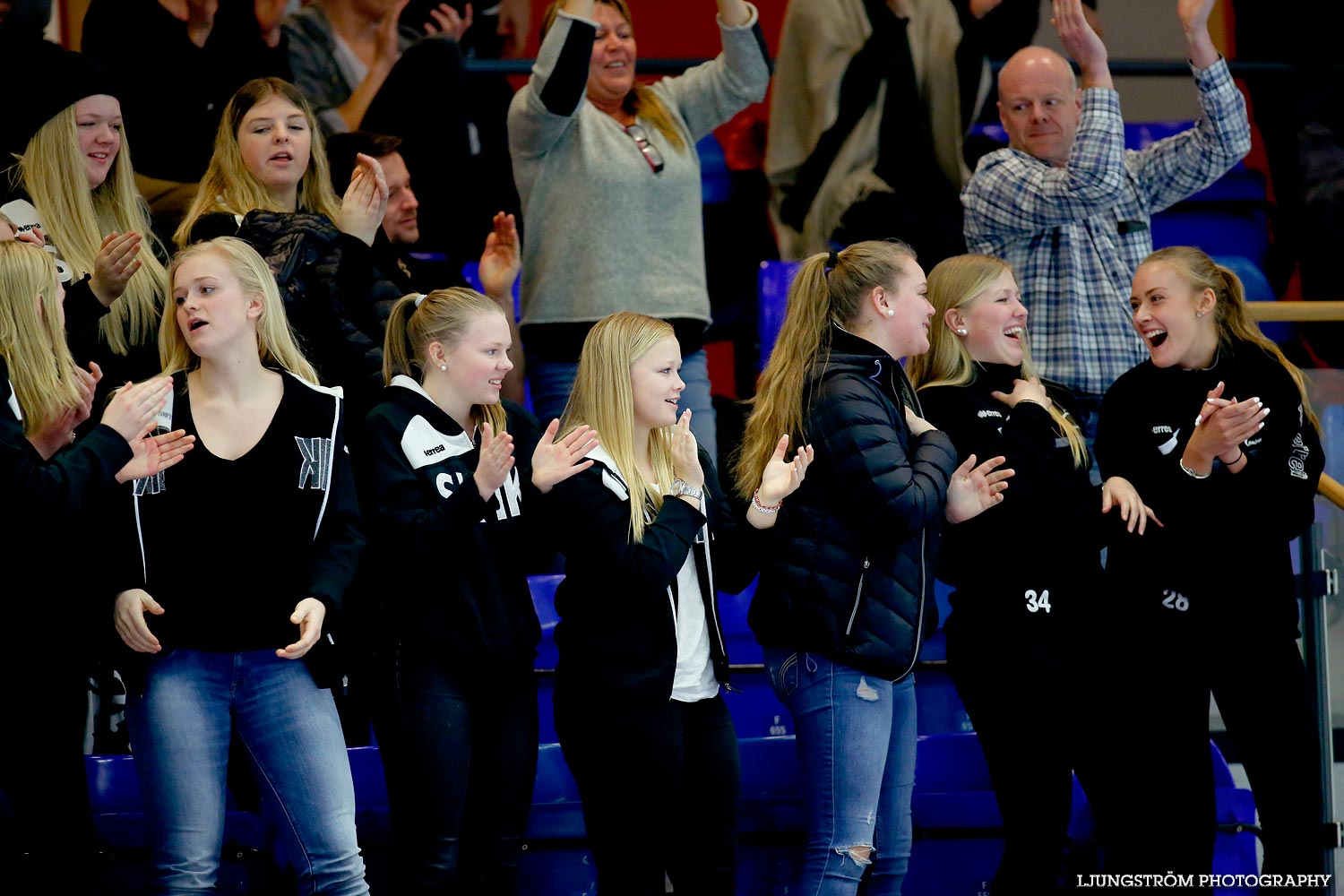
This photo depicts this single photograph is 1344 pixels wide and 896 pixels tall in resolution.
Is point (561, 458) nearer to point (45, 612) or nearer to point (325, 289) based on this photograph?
point (325, 289)

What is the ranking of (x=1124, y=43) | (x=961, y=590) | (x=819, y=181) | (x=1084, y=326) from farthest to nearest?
(x=1124, y=43)
(x=819, y=181)
(x=1084, y=326)
(x=961, y=590)

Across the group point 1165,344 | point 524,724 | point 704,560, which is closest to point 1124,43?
point 1165,344

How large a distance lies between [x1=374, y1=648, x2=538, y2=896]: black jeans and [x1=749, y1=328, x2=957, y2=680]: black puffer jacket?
59 centimetres

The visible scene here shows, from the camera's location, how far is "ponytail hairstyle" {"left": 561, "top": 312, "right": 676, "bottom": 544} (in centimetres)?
332

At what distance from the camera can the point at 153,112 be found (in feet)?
15.8

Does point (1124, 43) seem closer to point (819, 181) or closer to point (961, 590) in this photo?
point (819, 181)

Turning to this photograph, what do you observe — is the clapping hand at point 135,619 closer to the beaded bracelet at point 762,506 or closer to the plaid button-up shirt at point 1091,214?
the beaded bracelet at point 762,506

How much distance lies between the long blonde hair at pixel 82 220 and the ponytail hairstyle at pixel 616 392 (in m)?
1.08

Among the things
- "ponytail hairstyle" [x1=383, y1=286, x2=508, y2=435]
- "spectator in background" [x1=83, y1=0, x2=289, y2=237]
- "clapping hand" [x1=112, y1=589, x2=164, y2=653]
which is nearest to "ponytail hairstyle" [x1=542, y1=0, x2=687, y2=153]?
"spectator in background" [x1=83, y1=0, x2=289, y2=237]

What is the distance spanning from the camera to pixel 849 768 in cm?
323

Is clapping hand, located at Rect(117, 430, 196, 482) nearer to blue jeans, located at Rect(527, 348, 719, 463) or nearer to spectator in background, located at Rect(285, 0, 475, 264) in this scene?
blue jeans, located at Rect(527, 348, 719, 463)

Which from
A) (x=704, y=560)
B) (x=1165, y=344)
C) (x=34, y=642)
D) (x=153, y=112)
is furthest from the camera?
(x=153, y=112)

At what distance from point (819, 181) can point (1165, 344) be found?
1754 mm

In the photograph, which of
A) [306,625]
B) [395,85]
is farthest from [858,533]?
[395,85]
